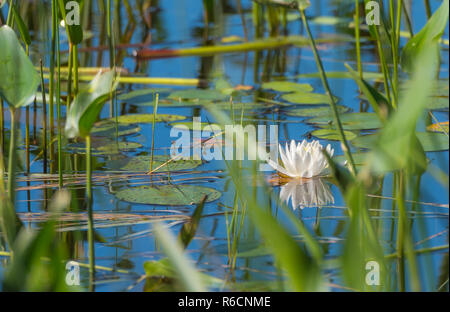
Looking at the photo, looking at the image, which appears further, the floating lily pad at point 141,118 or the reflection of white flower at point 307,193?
the floating lily pad at point 141,118

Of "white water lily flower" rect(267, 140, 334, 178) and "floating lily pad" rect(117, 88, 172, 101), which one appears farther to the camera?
"floating lily pad" rect(117, 88, 172, 101)

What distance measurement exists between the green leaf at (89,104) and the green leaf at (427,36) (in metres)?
0.46

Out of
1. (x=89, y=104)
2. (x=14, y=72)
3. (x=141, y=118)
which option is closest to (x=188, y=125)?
(x=141, y=118)

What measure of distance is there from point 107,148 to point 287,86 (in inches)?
31.8

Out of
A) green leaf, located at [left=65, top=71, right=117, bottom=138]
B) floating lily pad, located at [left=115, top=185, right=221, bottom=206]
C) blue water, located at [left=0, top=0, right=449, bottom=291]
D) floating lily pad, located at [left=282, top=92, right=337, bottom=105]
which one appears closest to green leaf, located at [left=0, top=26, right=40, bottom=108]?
green leaf, located at [left=65, top=71, right=117, bottom=138]

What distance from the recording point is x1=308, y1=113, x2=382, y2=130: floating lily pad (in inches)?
69.0

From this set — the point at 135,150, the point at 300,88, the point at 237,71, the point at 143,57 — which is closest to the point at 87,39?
the point at 143,57

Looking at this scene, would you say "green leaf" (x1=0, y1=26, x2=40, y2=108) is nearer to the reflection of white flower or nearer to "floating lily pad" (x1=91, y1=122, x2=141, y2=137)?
the reflection of white flower

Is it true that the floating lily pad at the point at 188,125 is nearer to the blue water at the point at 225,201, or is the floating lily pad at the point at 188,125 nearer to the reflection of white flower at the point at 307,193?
the blue water at the point at 225,201

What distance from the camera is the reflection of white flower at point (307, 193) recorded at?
127 cm

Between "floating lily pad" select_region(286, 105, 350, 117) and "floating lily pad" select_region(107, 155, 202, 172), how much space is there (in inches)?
19.8

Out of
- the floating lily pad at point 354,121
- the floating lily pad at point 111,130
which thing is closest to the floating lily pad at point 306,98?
the floating lily pad at point 354,121

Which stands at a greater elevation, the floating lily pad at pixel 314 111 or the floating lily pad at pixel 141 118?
the floating lily pad at pixel 314 111
